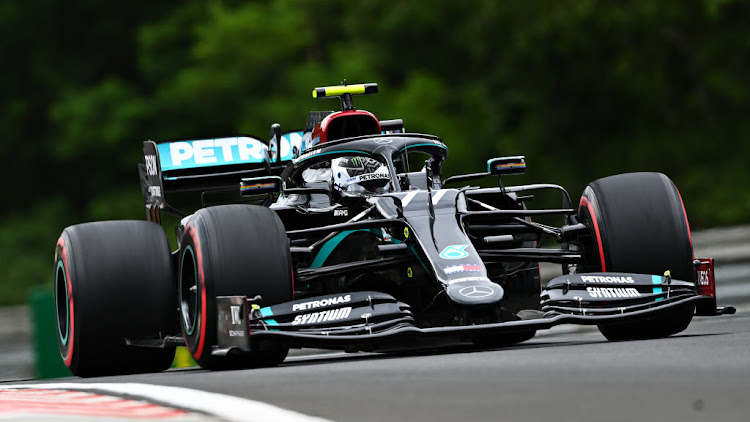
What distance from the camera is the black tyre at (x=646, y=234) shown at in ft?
27.9

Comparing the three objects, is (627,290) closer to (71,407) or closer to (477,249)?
(477,249)

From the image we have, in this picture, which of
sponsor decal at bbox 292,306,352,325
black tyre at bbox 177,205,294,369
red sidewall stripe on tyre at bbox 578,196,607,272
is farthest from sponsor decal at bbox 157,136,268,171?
sponsor decal at bbox 292,306,352,325

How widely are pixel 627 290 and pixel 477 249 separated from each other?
114cm

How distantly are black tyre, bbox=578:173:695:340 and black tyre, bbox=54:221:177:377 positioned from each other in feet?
9.21

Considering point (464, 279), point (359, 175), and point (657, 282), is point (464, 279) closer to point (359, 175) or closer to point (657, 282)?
point (657, 282)

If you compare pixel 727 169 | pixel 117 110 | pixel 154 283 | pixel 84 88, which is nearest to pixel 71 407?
pixel 154 283

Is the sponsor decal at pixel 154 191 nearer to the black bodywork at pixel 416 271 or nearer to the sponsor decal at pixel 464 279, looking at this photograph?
the black bodywork at pixel 416 271

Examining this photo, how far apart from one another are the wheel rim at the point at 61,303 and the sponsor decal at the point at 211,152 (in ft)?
5.20

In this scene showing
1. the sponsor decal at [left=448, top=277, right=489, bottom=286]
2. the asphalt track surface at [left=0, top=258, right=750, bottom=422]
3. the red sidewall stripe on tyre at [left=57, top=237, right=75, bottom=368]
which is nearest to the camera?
the asphalt track surface at [left=0, top=258, right=750, bottom=422]

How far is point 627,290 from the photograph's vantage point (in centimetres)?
809

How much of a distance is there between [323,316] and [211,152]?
3.96 metres

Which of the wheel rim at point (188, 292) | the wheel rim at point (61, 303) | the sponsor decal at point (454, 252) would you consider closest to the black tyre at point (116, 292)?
the wheel rim at point (61, 303)

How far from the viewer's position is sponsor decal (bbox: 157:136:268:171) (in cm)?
1108

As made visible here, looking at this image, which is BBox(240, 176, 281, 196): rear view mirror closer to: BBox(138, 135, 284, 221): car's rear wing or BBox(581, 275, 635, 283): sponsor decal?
BBox(138, 135, 284, 221): car's rear wing
